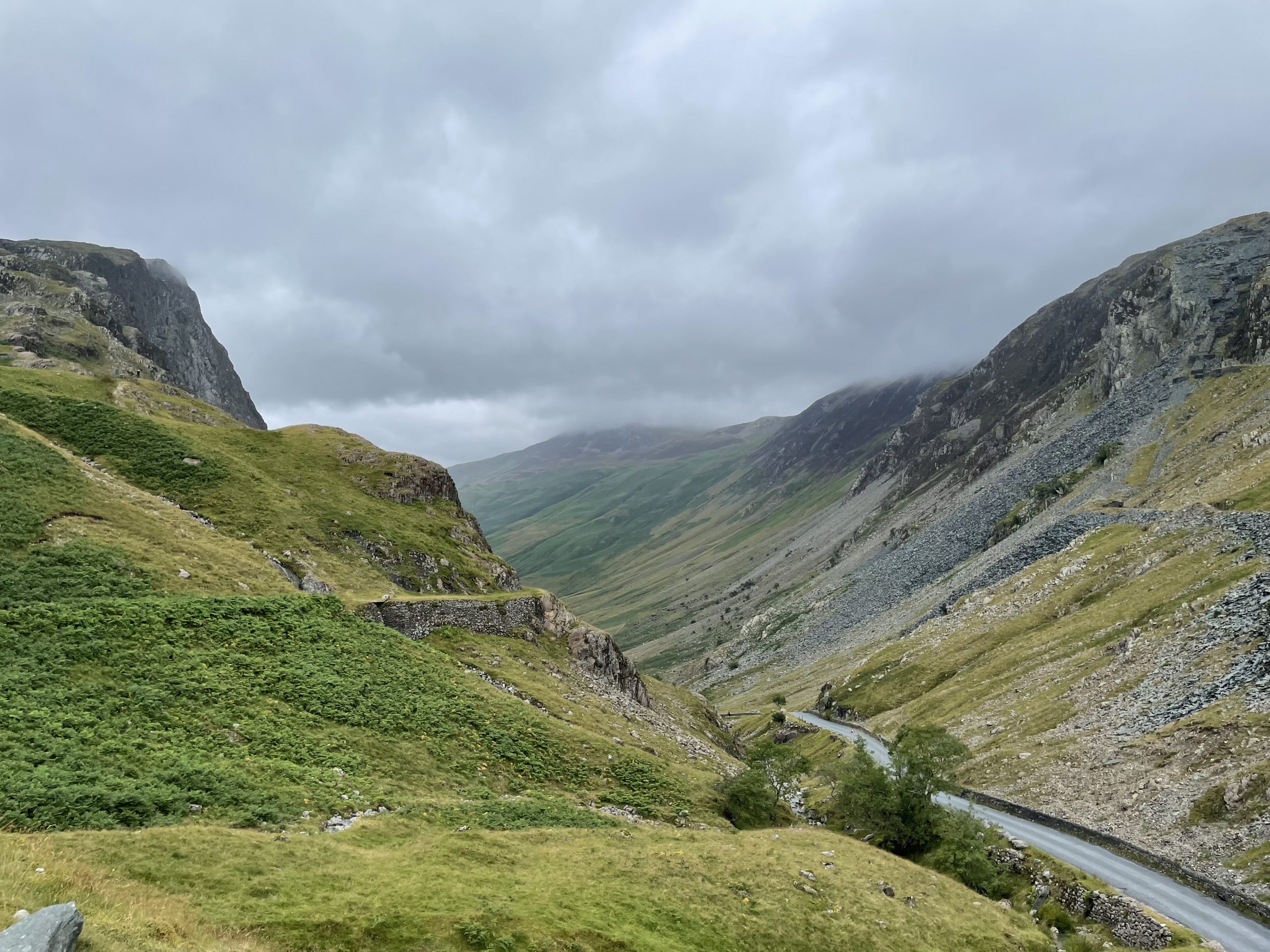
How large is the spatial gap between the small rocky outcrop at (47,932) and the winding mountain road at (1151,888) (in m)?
45.5

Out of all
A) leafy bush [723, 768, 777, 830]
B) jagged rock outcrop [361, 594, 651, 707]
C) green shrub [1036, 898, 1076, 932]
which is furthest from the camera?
jagged rock outcrop [361, 594, 651, 707]

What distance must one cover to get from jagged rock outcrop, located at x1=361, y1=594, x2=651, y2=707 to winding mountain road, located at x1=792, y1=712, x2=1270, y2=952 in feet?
117

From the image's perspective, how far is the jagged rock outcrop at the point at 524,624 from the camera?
56.7 m

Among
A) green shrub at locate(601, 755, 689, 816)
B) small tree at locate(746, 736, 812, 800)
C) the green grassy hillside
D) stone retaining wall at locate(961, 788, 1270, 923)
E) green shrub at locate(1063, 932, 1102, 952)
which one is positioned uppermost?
the green grassy hillside

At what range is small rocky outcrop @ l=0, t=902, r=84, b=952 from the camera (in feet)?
37.2

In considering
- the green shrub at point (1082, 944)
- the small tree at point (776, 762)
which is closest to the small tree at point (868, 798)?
the small tree at point (776, 762)

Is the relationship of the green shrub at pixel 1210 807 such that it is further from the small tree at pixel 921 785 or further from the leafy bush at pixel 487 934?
the leafy bush at pixel 487 934

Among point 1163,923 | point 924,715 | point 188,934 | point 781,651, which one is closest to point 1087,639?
point 924,715

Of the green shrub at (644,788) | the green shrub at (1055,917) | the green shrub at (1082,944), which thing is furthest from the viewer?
the green shrub at (644,788)

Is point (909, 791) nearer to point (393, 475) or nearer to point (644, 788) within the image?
point (644, 788)

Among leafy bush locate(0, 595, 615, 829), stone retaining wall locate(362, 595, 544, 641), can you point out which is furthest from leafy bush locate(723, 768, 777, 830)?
stone retaining wall locate(362, 595, 544, 641)

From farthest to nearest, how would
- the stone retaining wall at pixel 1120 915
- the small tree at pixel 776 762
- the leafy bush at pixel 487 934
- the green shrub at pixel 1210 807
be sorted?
the small tree at pixel 776 762 → the green shrub at pixel 1210 807 → the stone retaining wall at pixel 1120 915 → the leafy bush at pixel 487 934

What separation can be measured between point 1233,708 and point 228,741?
68.6 meters

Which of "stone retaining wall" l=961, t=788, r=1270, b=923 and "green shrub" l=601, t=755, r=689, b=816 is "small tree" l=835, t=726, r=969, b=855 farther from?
"green shrub" l=601, t=755, r=689, b=816
